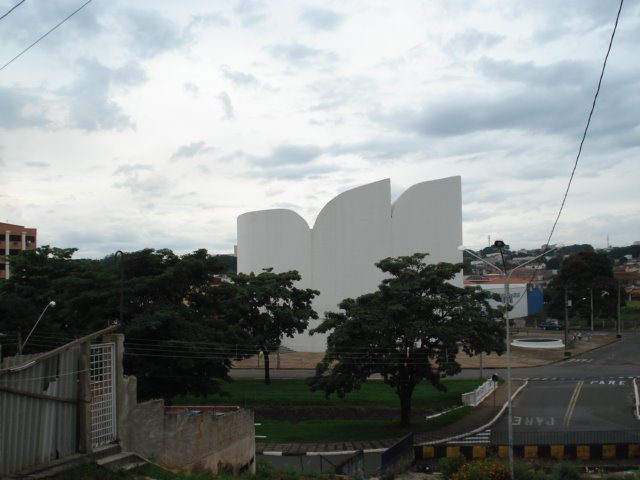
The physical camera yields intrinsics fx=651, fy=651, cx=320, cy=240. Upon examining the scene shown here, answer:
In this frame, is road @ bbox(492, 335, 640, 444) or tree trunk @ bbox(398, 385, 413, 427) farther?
tree trunk @ bbox(398, 385, 413, 427)

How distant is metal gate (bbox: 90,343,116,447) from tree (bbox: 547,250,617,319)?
71278mm

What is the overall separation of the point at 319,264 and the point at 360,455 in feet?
141

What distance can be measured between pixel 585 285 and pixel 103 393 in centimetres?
7370

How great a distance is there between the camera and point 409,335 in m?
27.6

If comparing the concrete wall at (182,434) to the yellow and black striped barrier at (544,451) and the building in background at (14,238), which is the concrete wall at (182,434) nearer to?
the yellow and black striped barrier at (544,451)

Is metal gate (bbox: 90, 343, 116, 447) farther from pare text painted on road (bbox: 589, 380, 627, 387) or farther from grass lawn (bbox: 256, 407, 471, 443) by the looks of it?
pare text painted on road (bbox: 589, 380, 627, 387)

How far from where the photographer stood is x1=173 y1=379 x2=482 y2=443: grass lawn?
29641mm

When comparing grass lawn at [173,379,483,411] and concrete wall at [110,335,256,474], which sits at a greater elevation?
concrete wall at [110,335,256,474]

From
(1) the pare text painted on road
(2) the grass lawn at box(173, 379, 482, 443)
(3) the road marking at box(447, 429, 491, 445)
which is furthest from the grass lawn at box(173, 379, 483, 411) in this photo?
(3) the road marking at box(447, 429, 491, 445)

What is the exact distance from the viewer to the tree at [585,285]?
251ft

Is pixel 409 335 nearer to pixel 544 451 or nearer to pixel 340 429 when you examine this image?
pixel 340 429

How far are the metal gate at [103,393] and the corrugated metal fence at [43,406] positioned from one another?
0.59 metres

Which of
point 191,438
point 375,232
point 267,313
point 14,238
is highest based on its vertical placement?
point 14,238

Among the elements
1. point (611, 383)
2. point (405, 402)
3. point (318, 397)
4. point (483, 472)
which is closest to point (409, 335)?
point (405, 402)
